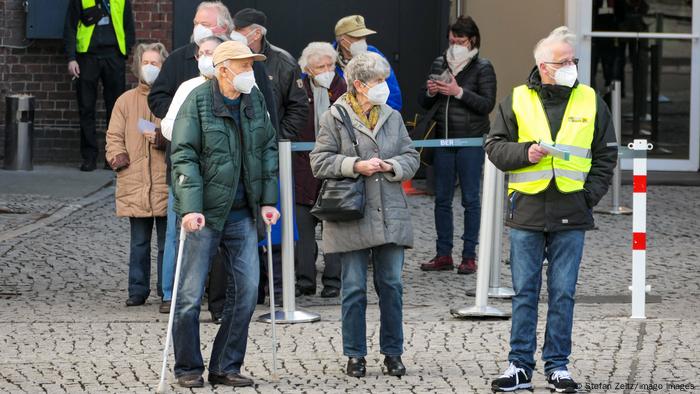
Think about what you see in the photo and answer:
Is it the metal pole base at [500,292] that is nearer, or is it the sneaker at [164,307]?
the sneaker at [164,307]

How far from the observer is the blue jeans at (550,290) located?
7488 millimetres

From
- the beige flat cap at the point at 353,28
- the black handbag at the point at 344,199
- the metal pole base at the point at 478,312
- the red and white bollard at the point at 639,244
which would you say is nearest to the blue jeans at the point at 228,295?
the black handbag at the point at 344,199

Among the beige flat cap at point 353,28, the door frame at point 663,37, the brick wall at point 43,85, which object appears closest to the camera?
the beige flat cap at point 353,28

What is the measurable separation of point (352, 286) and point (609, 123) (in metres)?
1.55

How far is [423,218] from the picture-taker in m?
13.8

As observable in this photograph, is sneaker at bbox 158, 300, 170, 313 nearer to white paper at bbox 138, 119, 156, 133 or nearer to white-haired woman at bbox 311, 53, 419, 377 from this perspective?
white paper at bbox 138, 119, 156, 133

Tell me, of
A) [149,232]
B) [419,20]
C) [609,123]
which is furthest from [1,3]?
[609,123]

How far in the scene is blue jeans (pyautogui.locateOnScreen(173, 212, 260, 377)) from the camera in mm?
7441

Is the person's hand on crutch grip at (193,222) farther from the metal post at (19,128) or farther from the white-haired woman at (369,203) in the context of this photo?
the metal post at (19,128)

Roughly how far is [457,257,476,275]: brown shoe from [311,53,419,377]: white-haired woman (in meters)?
3.31

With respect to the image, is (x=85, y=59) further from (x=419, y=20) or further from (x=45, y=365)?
(x=45, y=365)

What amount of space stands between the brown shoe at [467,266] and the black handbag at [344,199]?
11.4 feet

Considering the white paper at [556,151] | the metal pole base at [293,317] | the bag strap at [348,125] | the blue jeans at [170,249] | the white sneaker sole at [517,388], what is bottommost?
the white sneaker sole at [517,388]

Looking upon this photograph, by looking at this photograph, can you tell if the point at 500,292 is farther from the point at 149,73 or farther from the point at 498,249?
the point at 149,73
